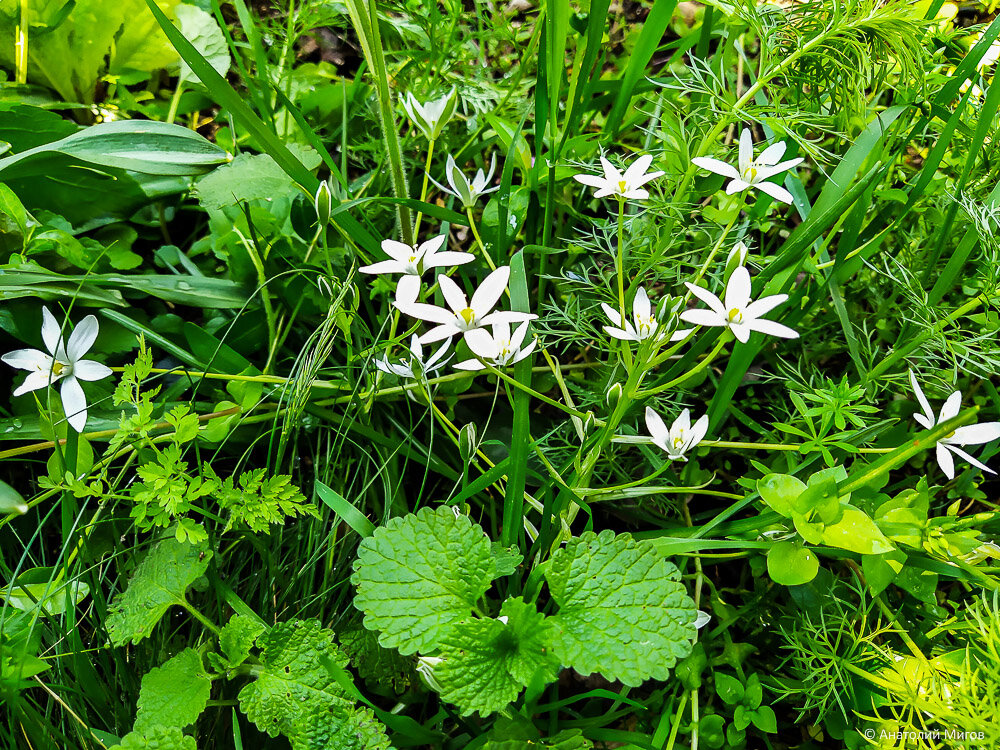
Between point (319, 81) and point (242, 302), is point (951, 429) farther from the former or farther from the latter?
point (319, 81)

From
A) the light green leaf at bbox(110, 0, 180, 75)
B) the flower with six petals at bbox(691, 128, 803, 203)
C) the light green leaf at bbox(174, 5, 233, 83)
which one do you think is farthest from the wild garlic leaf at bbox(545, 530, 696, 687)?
the light green leaf at bbox(110, 0, 180, 75)

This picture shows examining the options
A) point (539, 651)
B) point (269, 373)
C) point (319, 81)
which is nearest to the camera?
point (539, 651)

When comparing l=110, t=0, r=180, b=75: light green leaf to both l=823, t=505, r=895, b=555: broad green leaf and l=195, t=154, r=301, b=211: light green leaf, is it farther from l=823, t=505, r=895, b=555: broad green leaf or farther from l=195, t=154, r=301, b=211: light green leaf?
l=823, t=505, r=895, b=555: broad green leaf

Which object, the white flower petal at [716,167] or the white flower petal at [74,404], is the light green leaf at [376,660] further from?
the white flower petal at [716,167]

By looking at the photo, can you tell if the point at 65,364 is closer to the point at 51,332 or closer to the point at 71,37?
the point at 51,332

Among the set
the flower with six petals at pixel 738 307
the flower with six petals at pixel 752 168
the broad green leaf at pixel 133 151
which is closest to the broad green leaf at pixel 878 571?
the flower with six petals at pixel 738 307

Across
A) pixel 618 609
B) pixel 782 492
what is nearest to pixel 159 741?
pixel 618 609

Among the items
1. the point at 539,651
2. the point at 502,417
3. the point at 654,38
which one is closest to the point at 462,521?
the point at 539,651
